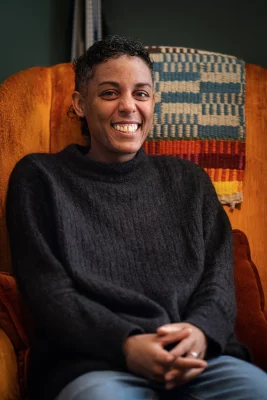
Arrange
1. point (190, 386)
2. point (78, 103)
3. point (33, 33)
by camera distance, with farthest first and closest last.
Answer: point (33, 33) → point (78, 103) → point (190, 386)

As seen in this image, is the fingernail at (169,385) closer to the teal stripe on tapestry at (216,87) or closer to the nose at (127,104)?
the nose at (127,104)

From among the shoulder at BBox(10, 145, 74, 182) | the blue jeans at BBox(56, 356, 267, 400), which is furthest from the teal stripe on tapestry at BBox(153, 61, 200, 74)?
the blue jeans at BBox(56, 356, 267, 400)

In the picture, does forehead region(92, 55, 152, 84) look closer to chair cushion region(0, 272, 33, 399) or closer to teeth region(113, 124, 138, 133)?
teeth region(113, 124, 138, 133)

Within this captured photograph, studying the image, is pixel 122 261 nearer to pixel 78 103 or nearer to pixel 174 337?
pixel 174 337

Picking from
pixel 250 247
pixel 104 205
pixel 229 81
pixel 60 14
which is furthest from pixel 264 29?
pixel 104 205

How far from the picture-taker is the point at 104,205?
1.54 metres

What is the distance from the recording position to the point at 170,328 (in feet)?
4.22

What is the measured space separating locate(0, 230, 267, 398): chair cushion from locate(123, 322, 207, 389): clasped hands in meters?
0.29

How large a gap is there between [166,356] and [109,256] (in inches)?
13.1

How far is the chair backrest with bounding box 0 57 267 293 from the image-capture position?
1.76 meters

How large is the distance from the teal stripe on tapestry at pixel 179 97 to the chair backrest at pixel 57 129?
0.19 m

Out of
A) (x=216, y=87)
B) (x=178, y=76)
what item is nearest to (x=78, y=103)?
(x=178, y=76)

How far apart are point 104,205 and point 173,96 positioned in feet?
1.70

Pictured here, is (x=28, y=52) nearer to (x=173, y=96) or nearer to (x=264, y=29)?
(x=173, y=96)
